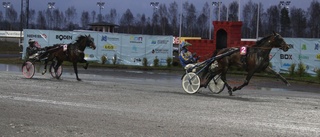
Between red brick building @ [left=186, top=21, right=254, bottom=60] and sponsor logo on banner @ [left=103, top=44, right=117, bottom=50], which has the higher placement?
red brick building @ [left=186, top=21, right=254, bottom=60]

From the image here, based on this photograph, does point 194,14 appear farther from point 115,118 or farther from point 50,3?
point 115,118

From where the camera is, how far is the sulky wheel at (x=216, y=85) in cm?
1730

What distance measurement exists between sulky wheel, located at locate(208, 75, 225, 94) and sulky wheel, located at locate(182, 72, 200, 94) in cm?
96

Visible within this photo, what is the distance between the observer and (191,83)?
54.7 ft

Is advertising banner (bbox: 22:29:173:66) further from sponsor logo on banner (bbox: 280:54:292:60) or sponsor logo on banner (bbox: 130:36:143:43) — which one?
sponsor logo on banner (bbox: 280:54:292:60)

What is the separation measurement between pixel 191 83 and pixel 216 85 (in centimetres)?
117

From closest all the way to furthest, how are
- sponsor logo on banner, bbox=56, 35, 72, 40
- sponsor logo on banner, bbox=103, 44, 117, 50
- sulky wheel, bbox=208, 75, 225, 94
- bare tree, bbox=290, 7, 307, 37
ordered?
1. sulky wheel, bbox=208, 75, 225, 94
2. sponsor logo on banner, bbox=103, 44, 117, 50
3. sponsor logo on banner, bbox=56, 35, 72, 40
4. bare tree, bbox=290, 7, 307, 37

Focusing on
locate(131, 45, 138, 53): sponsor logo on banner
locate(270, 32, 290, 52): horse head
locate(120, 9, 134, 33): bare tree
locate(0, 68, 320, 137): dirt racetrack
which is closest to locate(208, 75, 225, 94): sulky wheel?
locate(0, 68, 320, 137): dirt racetrack

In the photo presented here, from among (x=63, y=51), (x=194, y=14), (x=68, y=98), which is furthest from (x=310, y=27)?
(x=68, y=98)

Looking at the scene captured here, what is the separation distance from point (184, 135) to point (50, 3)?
74.7m

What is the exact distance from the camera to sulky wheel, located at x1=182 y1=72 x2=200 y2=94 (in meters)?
16.6

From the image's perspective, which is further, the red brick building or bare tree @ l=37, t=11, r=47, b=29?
bare tree @ l=37, t=11, r=47, b=29

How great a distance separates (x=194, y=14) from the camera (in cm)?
12388

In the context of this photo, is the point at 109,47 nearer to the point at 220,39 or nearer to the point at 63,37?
the point at 63,37
